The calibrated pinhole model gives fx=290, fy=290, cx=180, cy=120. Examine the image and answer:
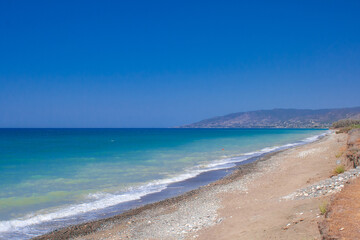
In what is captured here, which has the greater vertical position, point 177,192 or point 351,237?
point 351,237

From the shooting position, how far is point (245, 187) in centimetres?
1412

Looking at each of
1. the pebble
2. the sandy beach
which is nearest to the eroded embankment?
the sandy beach

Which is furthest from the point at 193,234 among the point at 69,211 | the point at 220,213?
the point at 69,211

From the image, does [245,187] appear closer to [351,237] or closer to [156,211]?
[156,211]

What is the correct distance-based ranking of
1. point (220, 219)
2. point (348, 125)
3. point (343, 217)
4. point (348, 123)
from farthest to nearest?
point (348, 123)
point (348, 125)
point (220, 219)
point (343, 217)

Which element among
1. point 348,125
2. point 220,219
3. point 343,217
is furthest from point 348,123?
point 343,217

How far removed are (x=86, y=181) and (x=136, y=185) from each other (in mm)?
3745

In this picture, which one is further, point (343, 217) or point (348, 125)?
point (348, 125)

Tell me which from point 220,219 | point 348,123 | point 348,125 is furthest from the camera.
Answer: point 348,123

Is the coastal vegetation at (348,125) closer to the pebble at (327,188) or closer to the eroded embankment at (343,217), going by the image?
the pebble at (327,188)

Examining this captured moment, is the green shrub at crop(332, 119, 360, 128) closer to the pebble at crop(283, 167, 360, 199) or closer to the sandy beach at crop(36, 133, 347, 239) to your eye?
the pebble at crop(283, 167, 360, 199)

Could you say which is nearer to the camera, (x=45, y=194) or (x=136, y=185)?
(x=45, y=194)

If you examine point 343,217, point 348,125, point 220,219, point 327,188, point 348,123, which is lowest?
point 348,125

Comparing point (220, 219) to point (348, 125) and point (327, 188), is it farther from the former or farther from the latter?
point (348, 125)
